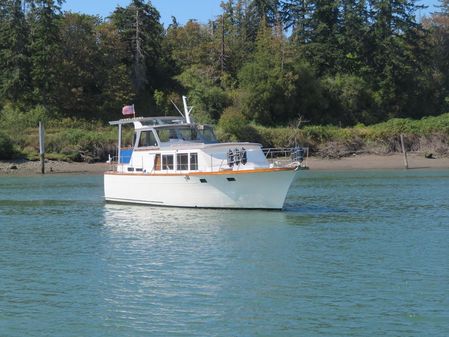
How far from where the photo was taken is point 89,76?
243 ft

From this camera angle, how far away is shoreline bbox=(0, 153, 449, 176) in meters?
59.8

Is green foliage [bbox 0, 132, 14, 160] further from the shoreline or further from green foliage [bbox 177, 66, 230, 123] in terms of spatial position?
green foliage [bbox 177, 66, 230, 123]

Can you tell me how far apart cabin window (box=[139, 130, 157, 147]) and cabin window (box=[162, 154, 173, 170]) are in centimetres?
135

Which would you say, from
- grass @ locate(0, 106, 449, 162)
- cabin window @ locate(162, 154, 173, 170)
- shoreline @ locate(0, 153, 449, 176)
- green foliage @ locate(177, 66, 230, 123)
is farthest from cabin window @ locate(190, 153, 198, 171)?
green foliage @ locate(177, 66, 230, 123)

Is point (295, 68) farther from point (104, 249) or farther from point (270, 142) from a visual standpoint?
point (104, 249)

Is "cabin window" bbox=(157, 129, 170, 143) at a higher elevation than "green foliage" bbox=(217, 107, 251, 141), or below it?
below

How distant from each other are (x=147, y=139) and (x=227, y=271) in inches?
635

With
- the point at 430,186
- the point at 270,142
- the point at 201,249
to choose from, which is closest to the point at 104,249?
the point at 201,249

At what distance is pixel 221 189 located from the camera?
29.9 meters

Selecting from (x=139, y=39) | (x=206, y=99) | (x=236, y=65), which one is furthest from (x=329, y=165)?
(x=139, y=39)

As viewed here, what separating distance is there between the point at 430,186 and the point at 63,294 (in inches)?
1226

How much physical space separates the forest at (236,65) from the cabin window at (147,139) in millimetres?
31649

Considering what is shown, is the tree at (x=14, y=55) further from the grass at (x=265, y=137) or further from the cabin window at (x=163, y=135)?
the cabin window at (x=163, y=135)

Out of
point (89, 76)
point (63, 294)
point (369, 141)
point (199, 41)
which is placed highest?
point (199, 41)
